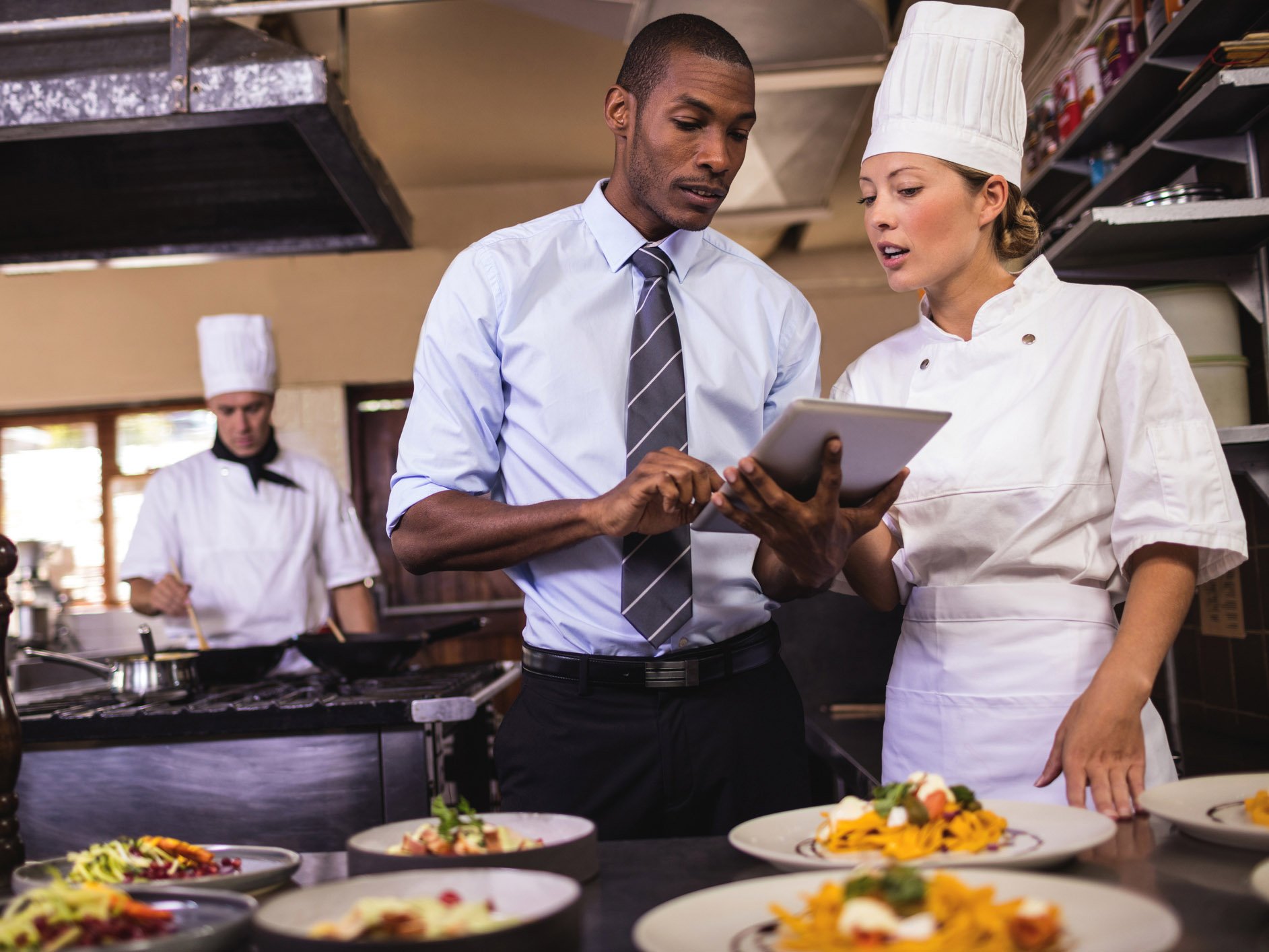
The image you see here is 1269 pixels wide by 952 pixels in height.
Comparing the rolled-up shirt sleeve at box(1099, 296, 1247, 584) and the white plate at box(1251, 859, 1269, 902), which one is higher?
the rolled-up shirt sleeve at box(1099, 296, 1247, 584)

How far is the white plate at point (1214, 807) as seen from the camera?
804 millimetres

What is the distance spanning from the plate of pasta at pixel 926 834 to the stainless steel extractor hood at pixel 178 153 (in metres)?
1.90

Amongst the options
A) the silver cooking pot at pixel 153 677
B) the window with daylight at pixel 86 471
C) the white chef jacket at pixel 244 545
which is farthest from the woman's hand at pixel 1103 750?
the window with daylight at pixel 86 471

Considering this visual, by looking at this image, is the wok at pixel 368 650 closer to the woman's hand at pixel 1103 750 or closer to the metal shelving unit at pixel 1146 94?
the woman's hand at pixel 1103 750

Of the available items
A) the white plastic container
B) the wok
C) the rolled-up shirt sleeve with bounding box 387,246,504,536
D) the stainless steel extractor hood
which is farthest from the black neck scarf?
the white plastic container

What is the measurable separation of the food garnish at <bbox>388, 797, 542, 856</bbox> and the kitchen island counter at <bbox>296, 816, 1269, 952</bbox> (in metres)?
0.07

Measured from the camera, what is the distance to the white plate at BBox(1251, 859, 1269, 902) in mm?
661

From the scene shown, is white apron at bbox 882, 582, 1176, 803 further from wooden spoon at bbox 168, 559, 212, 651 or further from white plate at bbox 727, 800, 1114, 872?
wooden spoon at bbox 168, 559, 212, 651

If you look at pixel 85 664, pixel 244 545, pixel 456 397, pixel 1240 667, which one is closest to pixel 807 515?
pixel 456 397

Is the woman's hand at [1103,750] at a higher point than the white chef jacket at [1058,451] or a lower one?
lower

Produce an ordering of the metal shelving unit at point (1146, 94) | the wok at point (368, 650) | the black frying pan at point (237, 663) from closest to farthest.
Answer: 1. the metal shelving unit at point (1146, 94)
2. the wok at point (368, 650)
3. the black frying pan at point (237, 663)

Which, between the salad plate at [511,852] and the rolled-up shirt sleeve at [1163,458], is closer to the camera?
the salad plate at [511,852]

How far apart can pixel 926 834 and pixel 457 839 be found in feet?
1.21

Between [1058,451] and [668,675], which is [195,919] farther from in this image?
[1058,451]
